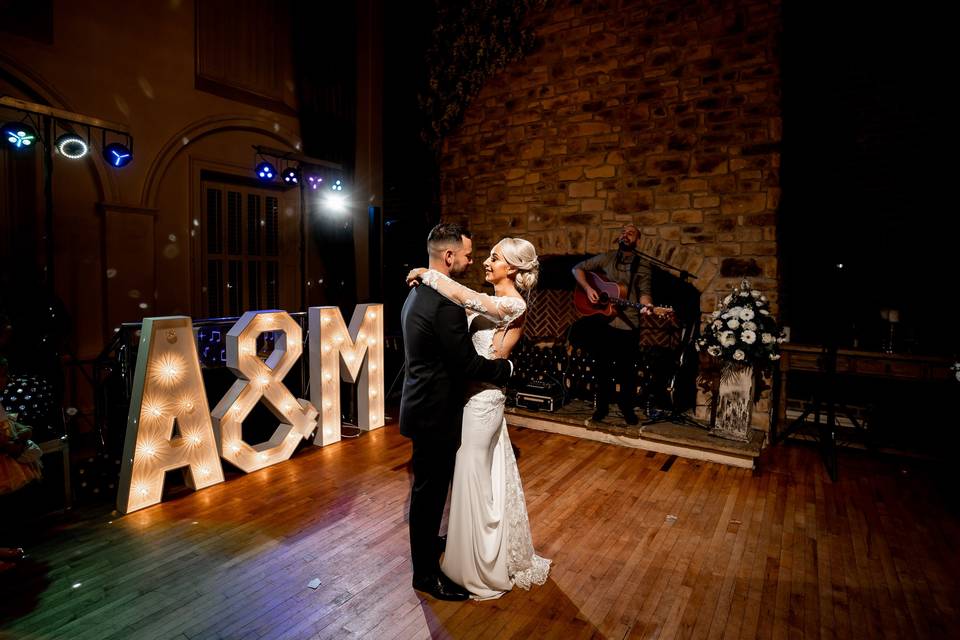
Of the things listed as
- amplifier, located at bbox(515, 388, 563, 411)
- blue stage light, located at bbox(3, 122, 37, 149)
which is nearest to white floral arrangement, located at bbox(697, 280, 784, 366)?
amplifier, located at bbox(515, 388, 563, 411)

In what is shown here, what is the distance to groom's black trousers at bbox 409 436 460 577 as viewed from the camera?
243cm

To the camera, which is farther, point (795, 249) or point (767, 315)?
point (795, 249)

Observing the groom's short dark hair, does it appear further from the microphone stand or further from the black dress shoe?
the microphone stand

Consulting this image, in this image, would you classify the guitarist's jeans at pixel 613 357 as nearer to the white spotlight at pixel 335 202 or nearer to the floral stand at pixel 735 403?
the floral stand at pixel 735 403

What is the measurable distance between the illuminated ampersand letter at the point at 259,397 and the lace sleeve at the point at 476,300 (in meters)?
2.32

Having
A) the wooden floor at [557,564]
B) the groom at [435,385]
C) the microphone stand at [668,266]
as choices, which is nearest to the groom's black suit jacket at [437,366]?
the groom at [435,385]

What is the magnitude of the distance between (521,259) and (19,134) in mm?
4833

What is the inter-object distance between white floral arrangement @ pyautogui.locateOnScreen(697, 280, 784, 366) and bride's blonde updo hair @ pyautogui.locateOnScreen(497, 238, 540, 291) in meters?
2.92

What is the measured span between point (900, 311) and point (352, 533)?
590 centimetres

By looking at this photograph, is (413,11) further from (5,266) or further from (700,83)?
(5,266)

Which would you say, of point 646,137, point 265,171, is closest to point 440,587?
point 646,137

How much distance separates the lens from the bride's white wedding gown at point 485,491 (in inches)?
96.6

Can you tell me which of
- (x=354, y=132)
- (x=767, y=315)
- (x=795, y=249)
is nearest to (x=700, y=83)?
(x=795, y=249)

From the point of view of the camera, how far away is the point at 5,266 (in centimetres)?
482
